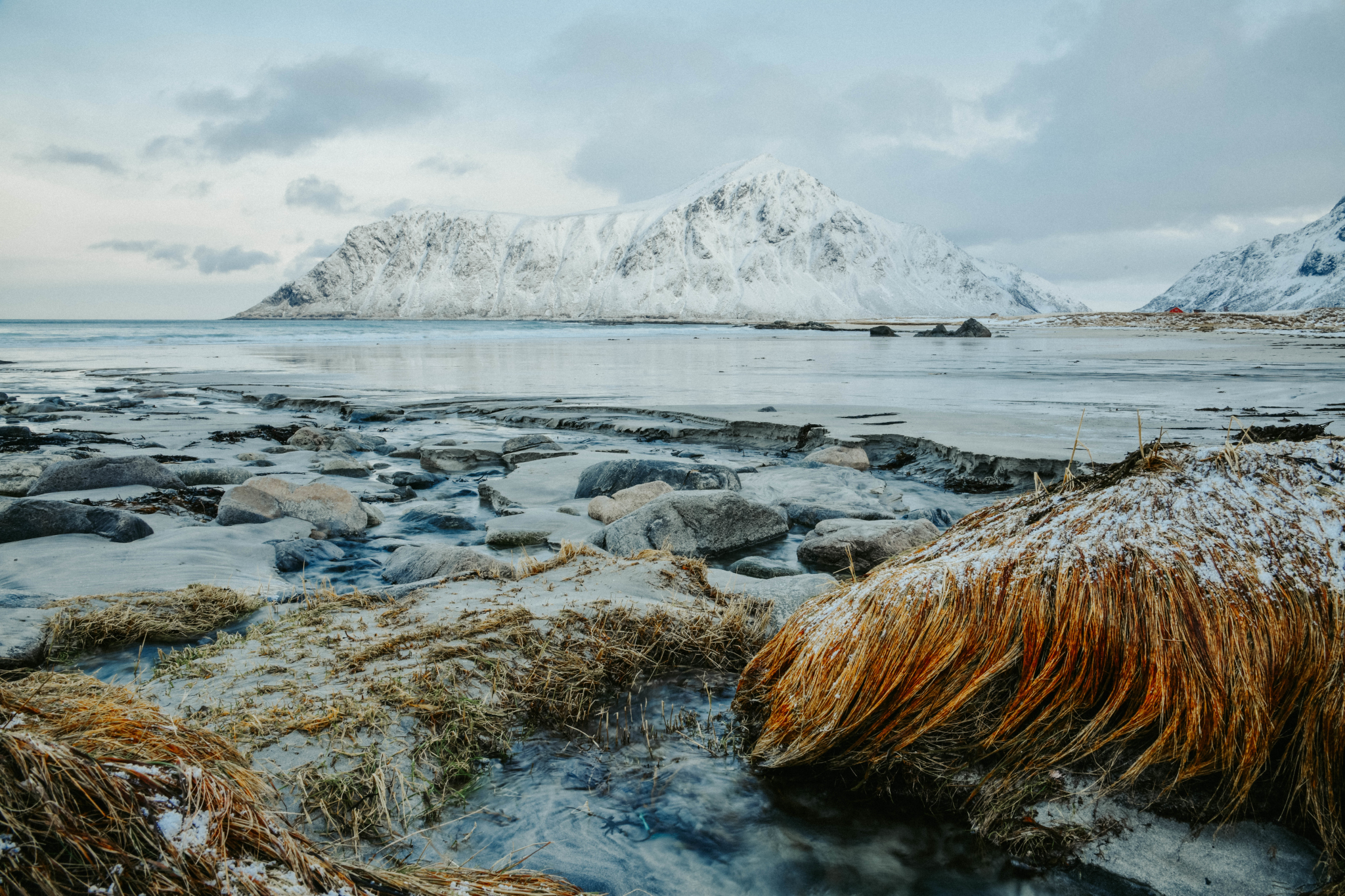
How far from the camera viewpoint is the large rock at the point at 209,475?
800cm

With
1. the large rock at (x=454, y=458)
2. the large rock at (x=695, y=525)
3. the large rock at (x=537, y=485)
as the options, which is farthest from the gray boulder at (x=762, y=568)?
the large rock at (x=454, y=458)

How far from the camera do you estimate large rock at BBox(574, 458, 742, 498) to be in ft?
24.5

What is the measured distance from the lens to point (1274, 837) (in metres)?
1.94

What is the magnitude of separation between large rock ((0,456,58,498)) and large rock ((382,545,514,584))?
4.65 meters

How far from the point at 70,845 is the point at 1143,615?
2.62 meters

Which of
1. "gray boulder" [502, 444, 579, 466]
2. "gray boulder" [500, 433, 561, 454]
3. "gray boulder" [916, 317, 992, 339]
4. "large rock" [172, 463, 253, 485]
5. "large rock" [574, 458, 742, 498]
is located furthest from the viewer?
"gray boulder" [916, 317, 992, 339]

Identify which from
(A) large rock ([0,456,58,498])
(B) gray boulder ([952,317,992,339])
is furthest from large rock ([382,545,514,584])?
(B) gray boulder ([952,317,992,339])

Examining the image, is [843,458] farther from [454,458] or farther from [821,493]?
[454,458]

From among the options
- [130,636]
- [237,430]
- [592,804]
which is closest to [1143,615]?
[592,804]

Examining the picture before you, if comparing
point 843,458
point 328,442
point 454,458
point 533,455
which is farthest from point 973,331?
point 328,442

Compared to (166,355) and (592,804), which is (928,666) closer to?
(592,804)

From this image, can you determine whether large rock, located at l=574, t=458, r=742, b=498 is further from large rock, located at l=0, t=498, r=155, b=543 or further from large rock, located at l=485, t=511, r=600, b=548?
large rock, located at l=0, t=498, r=155, b=543

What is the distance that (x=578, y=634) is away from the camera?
3.53 meters

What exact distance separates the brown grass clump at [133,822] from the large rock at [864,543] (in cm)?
409
